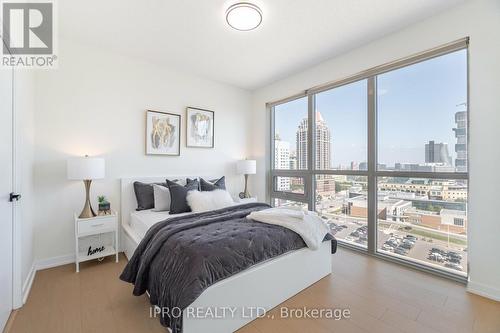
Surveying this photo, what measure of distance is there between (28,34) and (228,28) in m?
2.02

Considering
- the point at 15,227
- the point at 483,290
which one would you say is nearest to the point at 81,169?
the point at 15,227

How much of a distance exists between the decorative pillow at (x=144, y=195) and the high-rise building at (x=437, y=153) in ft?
11.1

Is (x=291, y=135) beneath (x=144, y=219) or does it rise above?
above

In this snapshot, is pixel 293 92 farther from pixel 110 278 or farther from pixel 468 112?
pixel 110 278

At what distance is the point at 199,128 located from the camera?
379 cm

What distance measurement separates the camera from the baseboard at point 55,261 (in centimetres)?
251

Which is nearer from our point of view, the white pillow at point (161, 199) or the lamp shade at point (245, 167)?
the white pillow at point (161, 199)

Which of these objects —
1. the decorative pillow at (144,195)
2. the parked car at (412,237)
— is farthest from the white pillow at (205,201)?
the parked car at (412,237)

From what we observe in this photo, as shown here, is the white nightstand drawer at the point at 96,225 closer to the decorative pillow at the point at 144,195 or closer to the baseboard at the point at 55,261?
the decorative pillow at the point at 144,195

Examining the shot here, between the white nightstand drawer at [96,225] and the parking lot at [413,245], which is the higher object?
the white nightstand drawer at [96,225]

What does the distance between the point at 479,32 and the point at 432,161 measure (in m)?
1.25

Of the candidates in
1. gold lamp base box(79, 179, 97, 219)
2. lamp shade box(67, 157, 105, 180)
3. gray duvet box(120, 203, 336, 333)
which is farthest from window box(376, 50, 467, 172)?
gold lamp base box(79, 179, 97, 219)

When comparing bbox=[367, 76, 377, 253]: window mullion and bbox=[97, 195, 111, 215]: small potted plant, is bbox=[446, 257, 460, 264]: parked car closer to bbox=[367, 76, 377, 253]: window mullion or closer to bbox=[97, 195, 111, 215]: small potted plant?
bbox=[367, 76, 377, 253]: window mullion

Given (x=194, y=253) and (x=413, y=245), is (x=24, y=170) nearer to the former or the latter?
(x=194, y=253)
